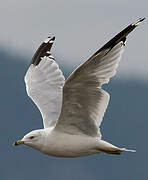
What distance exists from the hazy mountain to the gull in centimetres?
6966

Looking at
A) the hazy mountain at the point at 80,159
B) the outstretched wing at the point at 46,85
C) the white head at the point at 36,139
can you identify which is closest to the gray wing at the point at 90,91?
the white head at the point at 36,139

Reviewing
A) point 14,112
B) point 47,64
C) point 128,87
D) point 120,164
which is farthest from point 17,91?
point 47,64

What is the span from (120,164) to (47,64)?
237ft

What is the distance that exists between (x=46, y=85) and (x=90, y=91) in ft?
6.73

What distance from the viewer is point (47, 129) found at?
793 cm

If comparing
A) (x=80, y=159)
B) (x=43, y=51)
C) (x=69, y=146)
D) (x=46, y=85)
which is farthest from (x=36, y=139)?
(x=80, y=159)

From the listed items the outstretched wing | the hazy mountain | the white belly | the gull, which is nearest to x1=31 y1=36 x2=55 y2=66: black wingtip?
the outstretched wing

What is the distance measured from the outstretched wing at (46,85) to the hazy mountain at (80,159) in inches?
2654

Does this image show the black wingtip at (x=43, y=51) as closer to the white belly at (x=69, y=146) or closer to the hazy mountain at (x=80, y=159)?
the white belly at (x=69, y=146)

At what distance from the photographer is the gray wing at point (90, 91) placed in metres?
7.04

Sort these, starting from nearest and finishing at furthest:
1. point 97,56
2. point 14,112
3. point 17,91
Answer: point 97,56 < point 14,112 < point 17,91

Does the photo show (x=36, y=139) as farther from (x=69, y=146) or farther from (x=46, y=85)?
(x=46, y=85)

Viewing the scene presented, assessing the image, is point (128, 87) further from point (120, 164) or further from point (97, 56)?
point (97, 56)

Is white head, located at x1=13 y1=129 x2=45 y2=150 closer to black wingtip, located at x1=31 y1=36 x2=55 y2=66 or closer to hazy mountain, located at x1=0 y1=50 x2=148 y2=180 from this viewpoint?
black wingtip, located at x1=31 y1=36 x2=55 y2=66
